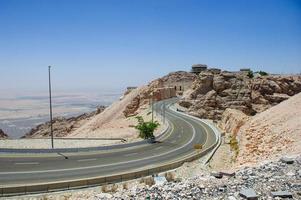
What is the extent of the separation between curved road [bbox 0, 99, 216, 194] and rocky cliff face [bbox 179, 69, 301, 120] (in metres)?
26.8

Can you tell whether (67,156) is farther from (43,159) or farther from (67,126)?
(67,126)

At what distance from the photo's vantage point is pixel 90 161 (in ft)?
103

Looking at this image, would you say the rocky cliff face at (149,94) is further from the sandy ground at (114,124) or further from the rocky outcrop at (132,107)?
the sandy ground at (114,124)

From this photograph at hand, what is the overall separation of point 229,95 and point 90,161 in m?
49.7

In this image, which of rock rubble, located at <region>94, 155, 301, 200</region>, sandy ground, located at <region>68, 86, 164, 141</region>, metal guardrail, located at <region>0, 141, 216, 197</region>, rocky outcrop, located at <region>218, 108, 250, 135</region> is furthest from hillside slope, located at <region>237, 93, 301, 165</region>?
sandy ground, located at <region>68, 86, 164, 141</region>

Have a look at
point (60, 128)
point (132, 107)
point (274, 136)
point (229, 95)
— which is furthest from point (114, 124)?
point (274, 136)

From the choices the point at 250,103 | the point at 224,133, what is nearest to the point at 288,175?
the point at 224,133

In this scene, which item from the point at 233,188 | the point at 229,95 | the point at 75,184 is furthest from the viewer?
the point at 229,95

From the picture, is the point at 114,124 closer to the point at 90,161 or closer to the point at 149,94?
the point at 149,94

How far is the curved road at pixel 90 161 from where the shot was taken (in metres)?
25.8

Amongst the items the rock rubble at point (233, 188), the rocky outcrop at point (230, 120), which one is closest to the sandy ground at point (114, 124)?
the rocky outcrop at point (230, 120)

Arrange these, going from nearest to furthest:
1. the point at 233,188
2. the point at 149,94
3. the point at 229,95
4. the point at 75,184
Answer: the point at 233,188, the point at 75,184, the point at 229,95, the point at 149,94

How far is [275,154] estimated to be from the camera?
61.9ft

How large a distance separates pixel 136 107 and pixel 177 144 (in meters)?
47.0
